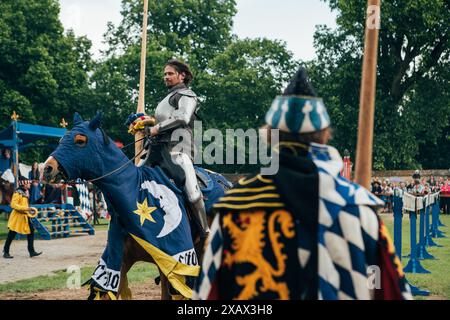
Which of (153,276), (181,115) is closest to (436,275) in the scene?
(153,276)

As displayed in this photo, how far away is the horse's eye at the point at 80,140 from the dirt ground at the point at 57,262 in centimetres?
244

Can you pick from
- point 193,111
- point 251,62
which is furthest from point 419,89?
point 193,111

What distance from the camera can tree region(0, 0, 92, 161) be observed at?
37938 millimetres

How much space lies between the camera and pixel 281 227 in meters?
3.11

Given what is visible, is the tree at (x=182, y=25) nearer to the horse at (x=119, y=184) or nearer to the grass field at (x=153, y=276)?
the grass field at (x=153, y=276)

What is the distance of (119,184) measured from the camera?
6.61 metres

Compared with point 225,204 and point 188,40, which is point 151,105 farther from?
point 225,204

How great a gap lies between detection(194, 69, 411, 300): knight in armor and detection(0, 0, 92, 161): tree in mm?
35775

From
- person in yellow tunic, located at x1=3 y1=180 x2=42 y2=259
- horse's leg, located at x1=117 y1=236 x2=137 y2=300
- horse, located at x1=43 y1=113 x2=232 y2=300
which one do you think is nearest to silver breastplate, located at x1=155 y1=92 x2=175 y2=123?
horse, located at x1=43 y1=113 x2=232 y2=300

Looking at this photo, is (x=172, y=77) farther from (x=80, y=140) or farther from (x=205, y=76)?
(x=205, y=76)

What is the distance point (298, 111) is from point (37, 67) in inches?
1465

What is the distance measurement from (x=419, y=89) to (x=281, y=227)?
3749cm

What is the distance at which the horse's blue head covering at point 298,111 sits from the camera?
10.3 ft

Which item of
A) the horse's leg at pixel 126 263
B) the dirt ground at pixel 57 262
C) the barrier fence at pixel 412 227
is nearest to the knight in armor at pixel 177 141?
the horse's leg at pixel 126 263
